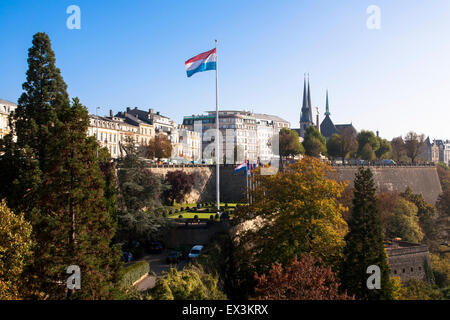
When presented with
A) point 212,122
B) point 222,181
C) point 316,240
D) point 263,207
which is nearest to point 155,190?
point 263,207

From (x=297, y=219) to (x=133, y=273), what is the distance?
11146mm

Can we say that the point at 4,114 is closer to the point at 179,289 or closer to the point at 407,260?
the point at 179,289

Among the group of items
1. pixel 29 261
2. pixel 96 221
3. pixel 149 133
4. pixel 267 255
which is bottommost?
pixel 267 255

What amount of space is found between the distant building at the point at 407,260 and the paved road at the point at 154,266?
2125 cm

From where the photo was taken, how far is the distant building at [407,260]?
4112 centimetres

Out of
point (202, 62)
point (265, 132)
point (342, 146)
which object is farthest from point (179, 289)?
point (265, 132)

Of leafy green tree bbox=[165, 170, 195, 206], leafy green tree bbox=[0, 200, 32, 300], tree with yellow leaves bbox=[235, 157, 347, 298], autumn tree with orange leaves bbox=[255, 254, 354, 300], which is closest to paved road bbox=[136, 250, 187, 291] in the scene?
tree with yellow leaves bbox=[235, 157, 347, 298]

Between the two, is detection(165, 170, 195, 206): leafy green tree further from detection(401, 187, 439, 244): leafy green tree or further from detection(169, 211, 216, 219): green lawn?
detection(401, 187, 439, 244): leafy green tree

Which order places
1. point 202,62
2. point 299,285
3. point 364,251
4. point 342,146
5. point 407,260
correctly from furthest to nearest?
point 342,146
point 202,62
point 407,260
point 364,251
point 299,285

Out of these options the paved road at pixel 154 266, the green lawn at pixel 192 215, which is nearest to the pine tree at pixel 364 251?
the paved road at pixel 154 266

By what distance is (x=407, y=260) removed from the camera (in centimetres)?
4222
